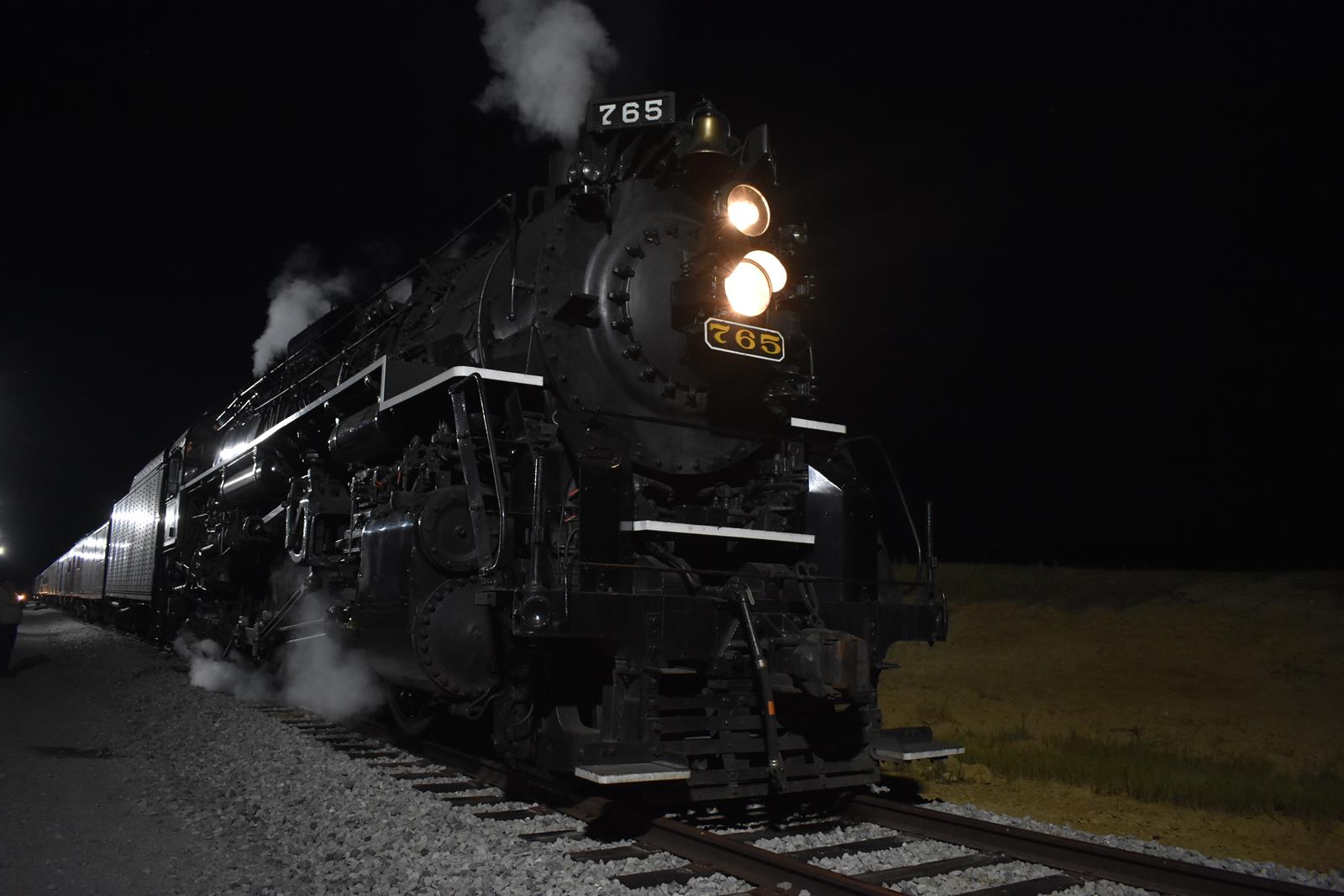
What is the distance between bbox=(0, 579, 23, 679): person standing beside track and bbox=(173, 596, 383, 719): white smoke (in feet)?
10.8

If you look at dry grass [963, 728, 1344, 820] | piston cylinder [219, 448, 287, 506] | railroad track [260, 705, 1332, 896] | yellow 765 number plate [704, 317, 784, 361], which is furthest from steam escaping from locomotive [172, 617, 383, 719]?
dry grass [963, 728, 1344, 820]

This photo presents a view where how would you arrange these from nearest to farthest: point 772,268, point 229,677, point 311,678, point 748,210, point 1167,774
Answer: point 748,210 < point 772,268 < point 1167,774 < point 311,678 < point 229,677

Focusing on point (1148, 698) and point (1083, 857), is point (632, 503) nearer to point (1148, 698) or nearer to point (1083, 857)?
point (1083, 857)

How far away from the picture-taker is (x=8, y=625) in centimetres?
1280

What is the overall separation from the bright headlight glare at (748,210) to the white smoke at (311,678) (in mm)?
4191

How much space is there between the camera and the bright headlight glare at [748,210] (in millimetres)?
5812

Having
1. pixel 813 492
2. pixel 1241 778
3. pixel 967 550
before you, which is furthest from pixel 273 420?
pixel 967 550

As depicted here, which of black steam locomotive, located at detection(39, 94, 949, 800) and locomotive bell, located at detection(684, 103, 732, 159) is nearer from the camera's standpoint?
black steam locomotive, located at detection(39, 94, 949, 800)

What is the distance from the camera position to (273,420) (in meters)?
9.68

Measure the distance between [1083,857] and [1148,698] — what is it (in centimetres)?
766

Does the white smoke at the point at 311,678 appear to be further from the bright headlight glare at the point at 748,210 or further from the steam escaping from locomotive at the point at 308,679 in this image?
the bright headlight glare at the point at 748,210

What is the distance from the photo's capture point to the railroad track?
12.1ft

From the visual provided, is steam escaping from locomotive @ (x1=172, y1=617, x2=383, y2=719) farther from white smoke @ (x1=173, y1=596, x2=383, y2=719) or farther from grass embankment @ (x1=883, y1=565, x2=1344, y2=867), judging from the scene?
grass embankment @ (x1=883, y1=565, x2=1344, y2=867)

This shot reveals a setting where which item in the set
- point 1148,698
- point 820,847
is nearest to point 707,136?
point 820,847
